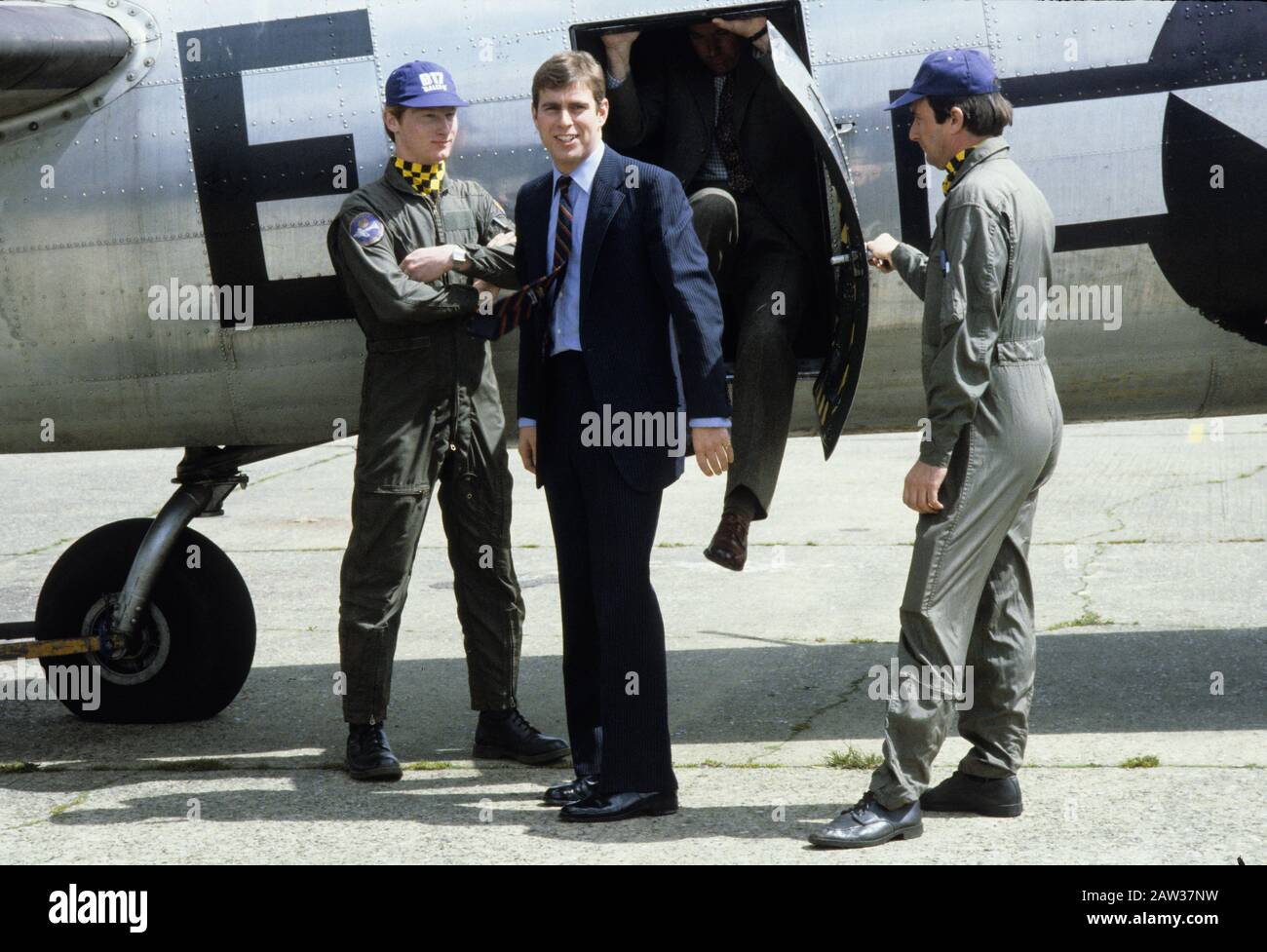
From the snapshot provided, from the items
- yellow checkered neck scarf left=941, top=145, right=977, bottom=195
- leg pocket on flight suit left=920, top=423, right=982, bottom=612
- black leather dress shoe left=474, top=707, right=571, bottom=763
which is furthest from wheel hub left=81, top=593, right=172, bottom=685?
yellow checkered neck scarf left=941, top=145, right=977, bottom=195

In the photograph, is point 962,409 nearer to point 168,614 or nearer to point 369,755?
point 369,755

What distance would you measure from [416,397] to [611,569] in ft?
3.62

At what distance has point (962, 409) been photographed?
4.66 metres

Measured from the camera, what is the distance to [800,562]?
391 inches

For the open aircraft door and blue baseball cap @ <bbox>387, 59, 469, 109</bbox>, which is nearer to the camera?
the open aircraft door

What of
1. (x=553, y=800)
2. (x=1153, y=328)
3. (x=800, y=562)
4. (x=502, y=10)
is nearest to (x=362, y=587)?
(x=553, y=800)

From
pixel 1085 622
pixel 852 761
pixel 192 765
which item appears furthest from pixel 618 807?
pixel 1085 622

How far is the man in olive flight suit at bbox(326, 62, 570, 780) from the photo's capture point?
17.9ft

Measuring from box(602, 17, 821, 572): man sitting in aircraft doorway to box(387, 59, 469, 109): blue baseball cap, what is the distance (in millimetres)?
669

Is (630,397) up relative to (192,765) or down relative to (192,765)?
up

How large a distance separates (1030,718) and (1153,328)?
170 centimetres

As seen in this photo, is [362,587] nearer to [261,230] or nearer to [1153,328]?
[261,230]

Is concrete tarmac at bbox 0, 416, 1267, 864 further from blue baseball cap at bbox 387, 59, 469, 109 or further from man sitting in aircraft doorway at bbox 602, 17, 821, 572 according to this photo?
blue baseball cap at bbox 387, 59, 469, 109

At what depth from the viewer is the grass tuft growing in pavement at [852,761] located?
5.69 meters
